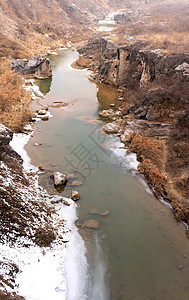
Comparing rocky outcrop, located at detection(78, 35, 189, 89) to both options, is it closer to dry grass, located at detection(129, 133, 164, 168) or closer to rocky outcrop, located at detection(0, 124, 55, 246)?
dry grass, located at detection(129, 133, 164, 168)

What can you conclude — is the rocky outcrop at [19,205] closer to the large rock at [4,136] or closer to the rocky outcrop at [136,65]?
the large rock at [4,136]

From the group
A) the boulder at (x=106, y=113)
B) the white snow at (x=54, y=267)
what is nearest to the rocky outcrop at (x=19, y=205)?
the white snow at (x=54, y=267)

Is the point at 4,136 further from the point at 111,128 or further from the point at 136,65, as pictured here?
the point at 136,65

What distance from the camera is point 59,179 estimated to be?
1084cm

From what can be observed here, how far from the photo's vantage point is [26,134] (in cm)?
1537

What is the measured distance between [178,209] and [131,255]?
3298 millimetres

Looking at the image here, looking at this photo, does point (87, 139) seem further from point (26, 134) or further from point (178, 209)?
point (178, 209)

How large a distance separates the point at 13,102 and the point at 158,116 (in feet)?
41.9

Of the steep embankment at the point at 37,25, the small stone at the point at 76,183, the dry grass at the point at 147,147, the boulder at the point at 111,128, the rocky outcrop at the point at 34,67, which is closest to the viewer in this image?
the small stone at the point at 76,183

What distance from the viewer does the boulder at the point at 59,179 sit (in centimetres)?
1078

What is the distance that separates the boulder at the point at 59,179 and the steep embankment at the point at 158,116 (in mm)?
4601

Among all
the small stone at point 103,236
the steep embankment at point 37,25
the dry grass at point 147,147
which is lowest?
the small stone at point 103,236

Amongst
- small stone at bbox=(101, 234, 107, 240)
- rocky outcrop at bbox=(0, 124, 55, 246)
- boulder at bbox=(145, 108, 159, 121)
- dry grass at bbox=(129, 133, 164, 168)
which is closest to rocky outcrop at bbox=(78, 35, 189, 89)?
boulder at bbox=(145, 108, 159, 121)

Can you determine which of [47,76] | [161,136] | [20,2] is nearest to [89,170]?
[161,136]
